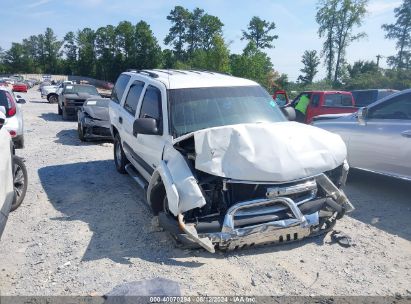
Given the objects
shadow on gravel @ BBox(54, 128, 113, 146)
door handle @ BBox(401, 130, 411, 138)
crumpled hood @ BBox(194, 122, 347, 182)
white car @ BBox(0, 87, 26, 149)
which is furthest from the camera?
shadow on gravel @ BBox(54, 128, 113, 146)

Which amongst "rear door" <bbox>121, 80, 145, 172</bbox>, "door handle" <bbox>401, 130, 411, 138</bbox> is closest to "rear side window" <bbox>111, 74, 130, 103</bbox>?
"rear door" <bbox>121, 80, 145, 172</bbox>

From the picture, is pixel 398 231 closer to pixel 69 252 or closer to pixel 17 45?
pixel 69 252

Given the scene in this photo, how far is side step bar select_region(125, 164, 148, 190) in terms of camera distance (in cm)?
537

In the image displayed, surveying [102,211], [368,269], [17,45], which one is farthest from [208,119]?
[17,45]

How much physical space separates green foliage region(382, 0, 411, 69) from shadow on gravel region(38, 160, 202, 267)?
46.2 m

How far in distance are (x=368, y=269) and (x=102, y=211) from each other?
3438 millimetres

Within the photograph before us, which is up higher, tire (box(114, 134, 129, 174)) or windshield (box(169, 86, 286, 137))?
windshield (box(169, 86, 286, 137))

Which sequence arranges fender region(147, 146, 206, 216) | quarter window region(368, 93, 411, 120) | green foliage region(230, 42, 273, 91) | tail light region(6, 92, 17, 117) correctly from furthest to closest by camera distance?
green foliage region(230, 42, 273, 91), tail light region(6, 92, 17, 117), quarter window region(368, 93, 411, 120), fender region(147, 146, 206, 216)

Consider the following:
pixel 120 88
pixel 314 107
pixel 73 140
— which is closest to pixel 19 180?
pixel 120 88

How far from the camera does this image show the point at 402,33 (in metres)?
44.7

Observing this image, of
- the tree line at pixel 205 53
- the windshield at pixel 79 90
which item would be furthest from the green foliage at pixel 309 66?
the windshield at pixel 79 90

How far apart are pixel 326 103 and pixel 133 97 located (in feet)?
28.7

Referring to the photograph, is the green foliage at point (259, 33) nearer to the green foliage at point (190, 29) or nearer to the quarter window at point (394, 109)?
the green foliage at point (190, 29)

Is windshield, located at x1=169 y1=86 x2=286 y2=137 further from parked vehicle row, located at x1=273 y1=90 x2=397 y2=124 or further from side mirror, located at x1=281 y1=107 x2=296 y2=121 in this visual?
parked vehicle row, located at x1=273 y1=90 x2=397 y2=124
